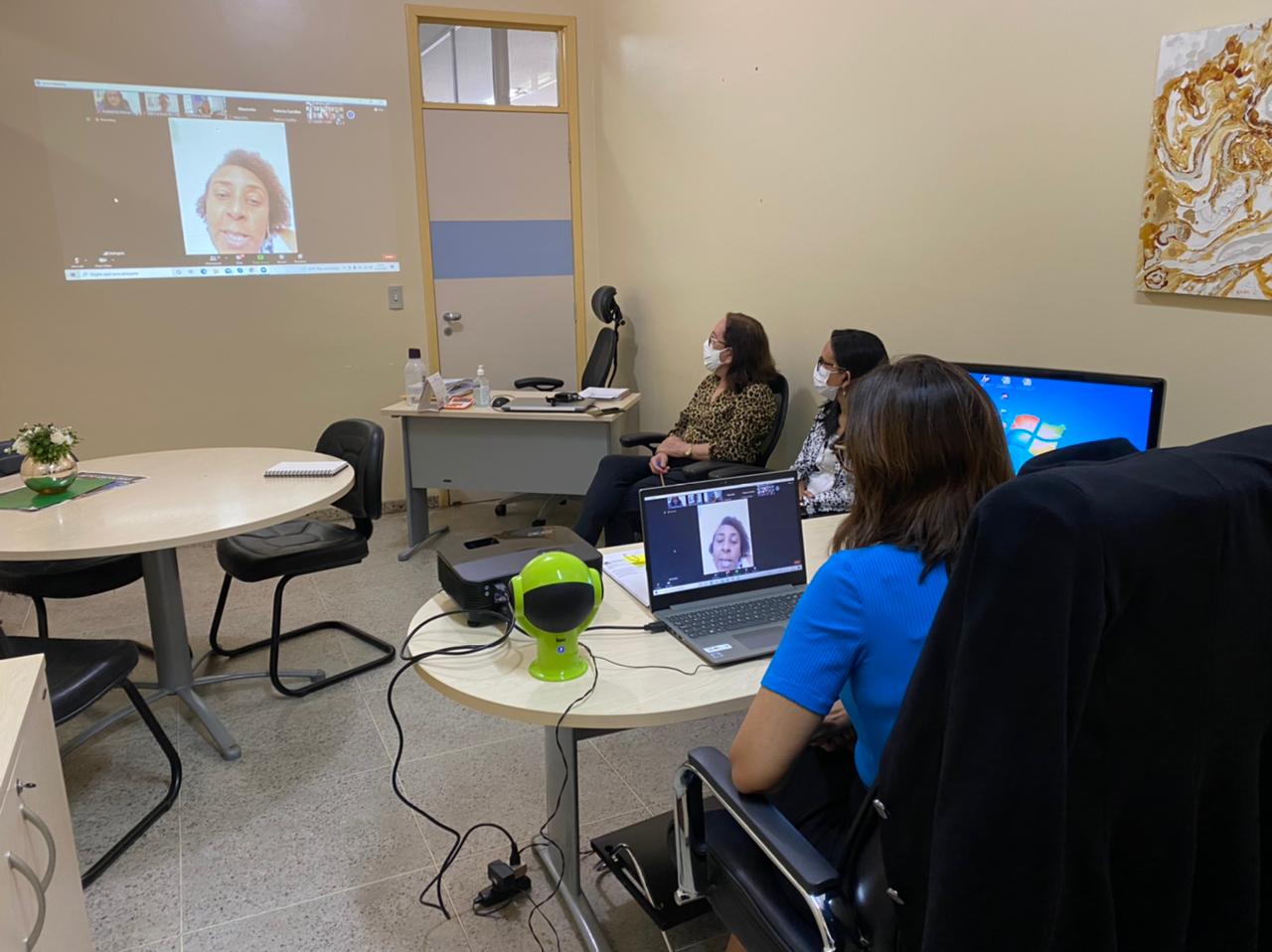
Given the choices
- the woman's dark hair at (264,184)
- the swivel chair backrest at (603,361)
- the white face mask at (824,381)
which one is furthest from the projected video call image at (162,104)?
the white face mask at (824,381)

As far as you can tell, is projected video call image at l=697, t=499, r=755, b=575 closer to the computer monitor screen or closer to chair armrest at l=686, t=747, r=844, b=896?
chair armrest at l=686, t=747, r=844, b=896

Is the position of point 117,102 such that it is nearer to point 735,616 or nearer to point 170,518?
point 170,518

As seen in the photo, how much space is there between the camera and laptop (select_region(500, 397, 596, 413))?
12.9 ft

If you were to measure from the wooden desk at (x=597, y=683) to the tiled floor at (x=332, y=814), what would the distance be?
489 mm

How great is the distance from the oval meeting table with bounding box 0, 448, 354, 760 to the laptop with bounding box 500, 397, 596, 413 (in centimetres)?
112

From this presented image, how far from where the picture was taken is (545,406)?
13.1 ft

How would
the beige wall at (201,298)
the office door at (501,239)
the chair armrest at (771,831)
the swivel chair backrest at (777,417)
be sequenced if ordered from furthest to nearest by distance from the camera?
the office door at (501,239)
the beige wall at (201,298)
the swivel chair backrest at (777,417)
the chair armrest at (771,831)

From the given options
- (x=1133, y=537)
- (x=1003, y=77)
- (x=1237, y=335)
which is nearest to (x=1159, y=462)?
(x=1133, y=537)

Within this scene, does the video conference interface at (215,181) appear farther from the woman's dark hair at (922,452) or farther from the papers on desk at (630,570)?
the woman's dark hair at (922,452)

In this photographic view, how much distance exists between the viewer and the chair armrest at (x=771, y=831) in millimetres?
1023

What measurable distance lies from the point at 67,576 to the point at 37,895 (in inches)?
70.0

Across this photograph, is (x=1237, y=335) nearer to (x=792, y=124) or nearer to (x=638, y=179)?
(x=792, y=124)

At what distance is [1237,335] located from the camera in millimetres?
1920

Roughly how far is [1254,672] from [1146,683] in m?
0.15
